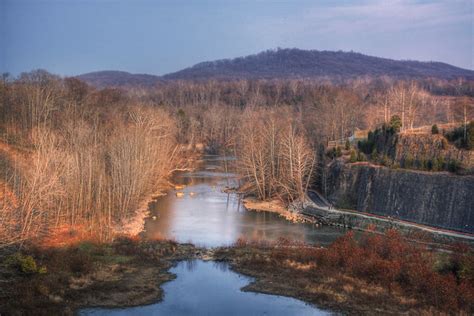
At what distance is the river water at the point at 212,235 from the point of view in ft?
67.6

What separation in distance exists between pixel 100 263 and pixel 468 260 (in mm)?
15492

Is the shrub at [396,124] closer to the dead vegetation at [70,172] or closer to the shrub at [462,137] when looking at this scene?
the shrub at [462,137]

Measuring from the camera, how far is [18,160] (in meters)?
35.3

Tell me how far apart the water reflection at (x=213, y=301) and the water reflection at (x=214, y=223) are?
5.21 metres

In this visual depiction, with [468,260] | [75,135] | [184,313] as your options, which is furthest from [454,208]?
[75,135]

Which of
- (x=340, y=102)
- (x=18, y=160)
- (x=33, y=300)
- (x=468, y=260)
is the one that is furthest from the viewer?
(x=340, y=102)

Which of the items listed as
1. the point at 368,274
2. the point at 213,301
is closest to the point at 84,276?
the point at 213,301

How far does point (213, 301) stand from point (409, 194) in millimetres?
15499

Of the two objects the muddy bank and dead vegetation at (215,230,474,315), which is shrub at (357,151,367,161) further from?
the muddy bank

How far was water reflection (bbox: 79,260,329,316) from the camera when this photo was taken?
2022cm

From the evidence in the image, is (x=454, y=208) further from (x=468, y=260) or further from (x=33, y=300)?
(x=33, y=300)

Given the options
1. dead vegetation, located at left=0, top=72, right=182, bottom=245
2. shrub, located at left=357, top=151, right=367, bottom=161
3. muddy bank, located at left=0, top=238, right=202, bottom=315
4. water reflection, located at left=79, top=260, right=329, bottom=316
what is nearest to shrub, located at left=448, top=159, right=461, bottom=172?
shrub, located at left=357, top=151, right=367, bottom=161

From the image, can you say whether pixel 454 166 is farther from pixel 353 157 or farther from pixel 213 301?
pixel 213 301

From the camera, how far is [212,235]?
102 ft
